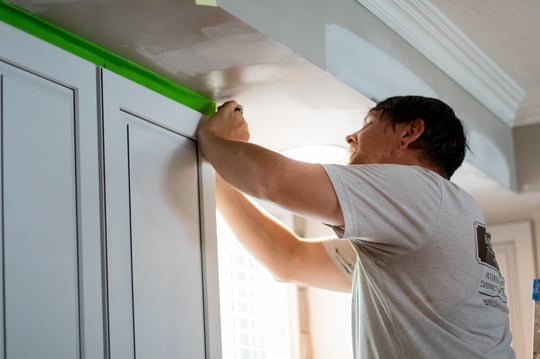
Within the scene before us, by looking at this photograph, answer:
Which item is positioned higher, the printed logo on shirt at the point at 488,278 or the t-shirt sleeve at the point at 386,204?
the t-shirt sleeve at the point at 386,204

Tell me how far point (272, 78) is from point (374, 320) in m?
0.59

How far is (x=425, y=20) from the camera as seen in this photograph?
8.53ft

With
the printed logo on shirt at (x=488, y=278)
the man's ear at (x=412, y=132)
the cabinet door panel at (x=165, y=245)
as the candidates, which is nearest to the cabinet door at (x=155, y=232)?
the cabinet door panel at (x=165, y=245)

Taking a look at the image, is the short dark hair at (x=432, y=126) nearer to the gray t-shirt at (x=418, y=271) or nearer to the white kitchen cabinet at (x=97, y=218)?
the gray t-shirt at (x=418, y=271)

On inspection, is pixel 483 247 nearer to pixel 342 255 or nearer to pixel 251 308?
pixel 342 255

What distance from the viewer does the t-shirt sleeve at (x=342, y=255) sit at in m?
2.37

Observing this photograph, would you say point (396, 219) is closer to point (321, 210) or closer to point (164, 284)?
point (321, 210)

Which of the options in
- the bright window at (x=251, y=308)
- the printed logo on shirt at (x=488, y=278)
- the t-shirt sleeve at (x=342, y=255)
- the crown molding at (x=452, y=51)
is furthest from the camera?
the bright window at (x=251, y=308)

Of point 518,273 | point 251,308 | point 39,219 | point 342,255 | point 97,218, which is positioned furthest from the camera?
point 518,273

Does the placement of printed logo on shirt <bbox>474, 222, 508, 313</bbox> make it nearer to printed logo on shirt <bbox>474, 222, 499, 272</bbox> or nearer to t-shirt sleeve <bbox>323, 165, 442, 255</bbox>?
printed logo on shirt <bbox>474, 222, 499, 272</bbox>

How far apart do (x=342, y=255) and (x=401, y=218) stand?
0.60 meters

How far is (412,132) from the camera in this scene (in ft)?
6.73

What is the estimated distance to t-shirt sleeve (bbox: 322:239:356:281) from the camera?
237 cm

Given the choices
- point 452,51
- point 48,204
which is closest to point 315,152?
point 452,51
